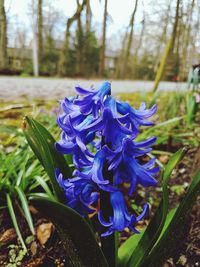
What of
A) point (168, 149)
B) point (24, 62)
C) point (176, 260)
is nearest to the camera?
point (176, 260)

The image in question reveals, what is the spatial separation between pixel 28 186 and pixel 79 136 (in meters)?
1.07

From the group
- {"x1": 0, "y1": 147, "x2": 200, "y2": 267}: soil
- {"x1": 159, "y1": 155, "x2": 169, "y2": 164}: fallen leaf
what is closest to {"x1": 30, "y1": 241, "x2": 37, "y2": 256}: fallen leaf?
{"x1": 0, "y1": 147, "x2": 200, "y2": 267}: soil

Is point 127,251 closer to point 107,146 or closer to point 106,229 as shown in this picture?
→ point 106,229

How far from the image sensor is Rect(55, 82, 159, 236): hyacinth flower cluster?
0.80m

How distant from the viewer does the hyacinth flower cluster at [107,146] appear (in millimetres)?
799

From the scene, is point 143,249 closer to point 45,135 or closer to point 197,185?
point 197,185

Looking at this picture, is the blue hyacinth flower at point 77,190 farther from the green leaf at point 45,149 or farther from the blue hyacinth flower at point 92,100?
the blue hyacinth flower at point 92,100

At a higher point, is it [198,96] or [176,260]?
[198,96]

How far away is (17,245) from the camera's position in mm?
1422

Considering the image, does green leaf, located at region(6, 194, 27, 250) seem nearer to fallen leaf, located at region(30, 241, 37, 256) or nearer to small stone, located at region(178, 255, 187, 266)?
fallen leaf, located at region(30, 241, 37, 256)

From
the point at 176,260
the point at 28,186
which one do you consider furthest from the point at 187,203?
the point at 28,186

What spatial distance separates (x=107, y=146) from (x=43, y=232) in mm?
881

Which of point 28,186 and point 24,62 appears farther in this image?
point 24,62

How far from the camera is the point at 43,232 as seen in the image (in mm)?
1485
